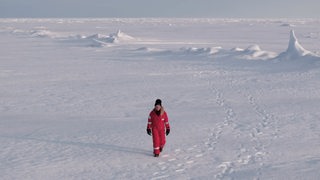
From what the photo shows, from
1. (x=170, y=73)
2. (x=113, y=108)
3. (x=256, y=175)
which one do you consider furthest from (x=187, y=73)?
(x=256, y=175)

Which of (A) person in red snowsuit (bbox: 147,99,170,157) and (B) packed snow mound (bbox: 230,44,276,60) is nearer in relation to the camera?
(A) person in red snowsuit (bbox: 147,99,170,157)

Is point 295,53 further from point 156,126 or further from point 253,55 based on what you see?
point 156,126

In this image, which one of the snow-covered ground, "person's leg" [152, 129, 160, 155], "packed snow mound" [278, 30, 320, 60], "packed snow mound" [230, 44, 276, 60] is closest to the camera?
the snow-covered ground

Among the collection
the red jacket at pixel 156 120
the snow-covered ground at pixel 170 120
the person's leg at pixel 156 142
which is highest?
the red jacket at pixel 156 120

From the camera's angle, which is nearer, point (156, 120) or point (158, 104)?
point (158, 104)

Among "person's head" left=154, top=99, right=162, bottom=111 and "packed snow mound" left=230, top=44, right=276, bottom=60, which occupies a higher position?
"person's head" left=154, top=99, right=162, bottom=111

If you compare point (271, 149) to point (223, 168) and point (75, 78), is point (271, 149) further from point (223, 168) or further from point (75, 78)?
point (75, 78)

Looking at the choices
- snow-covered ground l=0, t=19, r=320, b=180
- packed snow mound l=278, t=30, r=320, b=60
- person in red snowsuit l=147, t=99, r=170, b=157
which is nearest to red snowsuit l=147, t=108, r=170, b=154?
person in red snowsuit l=147, t=99, r=170, b=157

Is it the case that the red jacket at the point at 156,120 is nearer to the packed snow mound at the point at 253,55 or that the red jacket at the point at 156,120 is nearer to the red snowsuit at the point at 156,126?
the red snowsuit at the point at 156,126

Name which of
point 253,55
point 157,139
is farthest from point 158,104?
point 253,55

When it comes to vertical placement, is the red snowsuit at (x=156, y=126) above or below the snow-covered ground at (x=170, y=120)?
above

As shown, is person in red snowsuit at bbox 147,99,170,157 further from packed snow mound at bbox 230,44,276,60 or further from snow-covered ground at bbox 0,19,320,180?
packed snow mound at bbox 230,44,276,60

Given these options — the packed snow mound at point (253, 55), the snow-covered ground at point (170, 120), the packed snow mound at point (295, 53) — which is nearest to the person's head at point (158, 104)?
the snow-covered ground at point (170, 120)

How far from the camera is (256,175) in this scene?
20.3 feet
